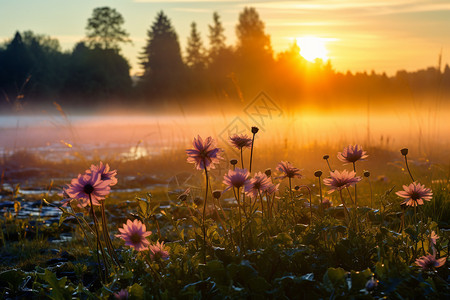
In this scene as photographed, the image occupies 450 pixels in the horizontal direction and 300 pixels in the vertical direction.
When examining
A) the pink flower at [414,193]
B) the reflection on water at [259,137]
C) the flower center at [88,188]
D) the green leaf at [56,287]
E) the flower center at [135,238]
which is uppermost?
the flower center at [88,188]

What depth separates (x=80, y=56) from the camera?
39281 mm

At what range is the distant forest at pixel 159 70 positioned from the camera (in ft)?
112

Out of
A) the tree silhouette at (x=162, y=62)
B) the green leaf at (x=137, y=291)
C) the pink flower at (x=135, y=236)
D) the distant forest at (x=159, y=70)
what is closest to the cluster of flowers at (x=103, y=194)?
the pink flower at (x=135, y=236)

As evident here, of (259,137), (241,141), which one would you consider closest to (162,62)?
(259,137)

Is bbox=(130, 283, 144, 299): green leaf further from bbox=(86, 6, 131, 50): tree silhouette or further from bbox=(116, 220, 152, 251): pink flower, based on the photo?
bbox=(86, 6, 131, 50): tree silhouette

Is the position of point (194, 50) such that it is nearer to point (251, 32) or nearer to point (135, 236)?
point (251, 32)

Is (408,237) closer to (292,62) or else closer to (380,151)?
(380,151)

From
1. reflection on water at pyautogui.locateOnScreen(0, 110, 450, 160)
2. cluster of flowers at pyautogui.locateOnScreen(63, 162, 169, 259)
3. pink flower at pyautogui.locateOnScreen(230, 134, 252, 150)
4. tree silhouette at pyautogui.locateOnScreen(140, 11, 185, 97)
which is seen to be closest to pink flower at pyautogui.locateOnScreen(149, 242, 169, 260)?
cluster of flowers at pyautogui.locateOnScreen(63, 162, 169, 259)

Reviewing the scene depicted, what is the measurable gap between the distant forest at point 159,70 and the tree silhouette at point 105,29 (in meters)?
0.09

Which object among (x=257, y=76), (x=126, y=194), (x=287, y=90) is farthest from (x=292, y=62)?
(x=126, y=194)

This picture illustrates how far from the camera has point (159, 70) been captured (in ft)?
133

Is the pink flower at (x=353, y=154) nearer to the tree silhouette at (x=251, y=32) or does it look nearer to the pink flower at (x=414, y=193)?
the pink flower at (x=414, y=193)

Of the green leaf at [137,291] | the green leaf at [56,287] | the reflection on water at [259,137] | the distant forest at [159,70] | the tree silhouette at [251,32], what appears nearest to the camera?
the green leaf at [137,291]

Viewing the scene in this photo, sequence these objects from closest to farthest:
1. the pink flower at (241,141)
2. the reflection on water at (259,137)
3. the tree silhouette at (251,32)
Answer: the pink flower at (241,141)
the reflection on water at (259,137)
the tree silhouette at (251,32)
